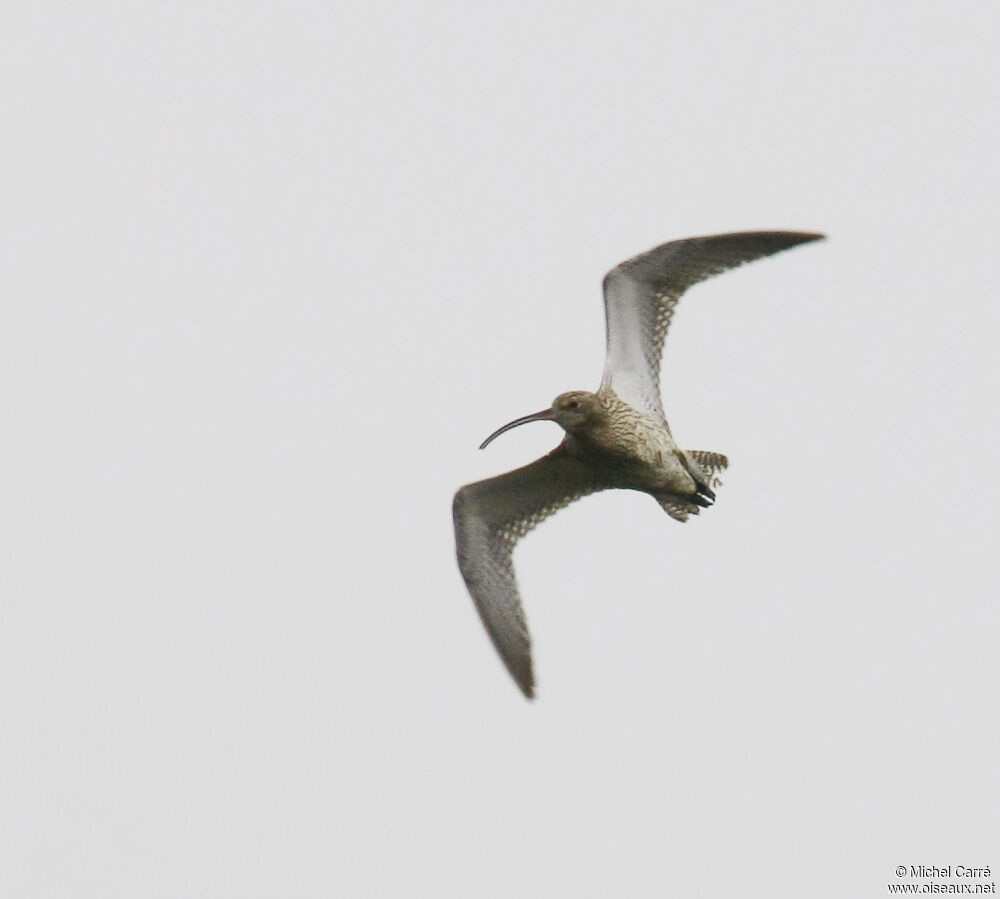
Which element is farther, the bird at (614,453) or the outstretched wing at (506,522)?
the outstretched wing at (506,522)

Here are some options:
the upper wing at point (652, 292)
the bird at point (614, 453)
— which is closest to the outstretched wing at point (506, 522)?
the bird at point (614, 453)

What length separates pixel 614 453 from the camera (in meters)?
16.9

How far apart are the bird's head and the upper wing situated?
18.9 inches

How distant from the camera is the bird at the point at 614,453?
55.3ft

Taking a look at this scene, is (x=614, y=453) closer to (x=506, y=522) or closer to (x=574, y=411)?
(x=574, y=411)

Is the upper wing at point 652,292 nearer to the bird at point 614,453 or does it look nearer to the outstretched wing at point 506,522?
the bird at point 614,453

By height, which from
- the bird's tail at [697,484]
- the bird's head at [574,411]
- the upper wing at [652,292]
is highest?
the upper wing at [652,292]

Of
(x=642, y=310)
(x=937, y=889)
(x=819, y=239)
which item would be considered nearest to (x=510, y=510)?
(x=642, y=310)

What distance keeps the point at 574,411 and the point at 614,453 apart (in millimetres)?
477

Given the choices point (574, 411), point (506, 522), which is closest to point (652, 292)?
point (574, 411)

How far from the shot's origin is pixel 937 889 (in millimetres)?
18562

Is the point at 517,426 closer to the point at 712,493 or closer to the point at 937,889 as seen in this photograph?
the point at 712,493

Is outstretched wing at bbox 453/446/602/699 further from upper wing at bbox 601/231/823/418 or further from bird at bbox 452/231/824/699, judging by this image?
upper wing at bbox 601/231/823/418

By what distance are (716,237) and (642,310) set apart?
3.00 ft
